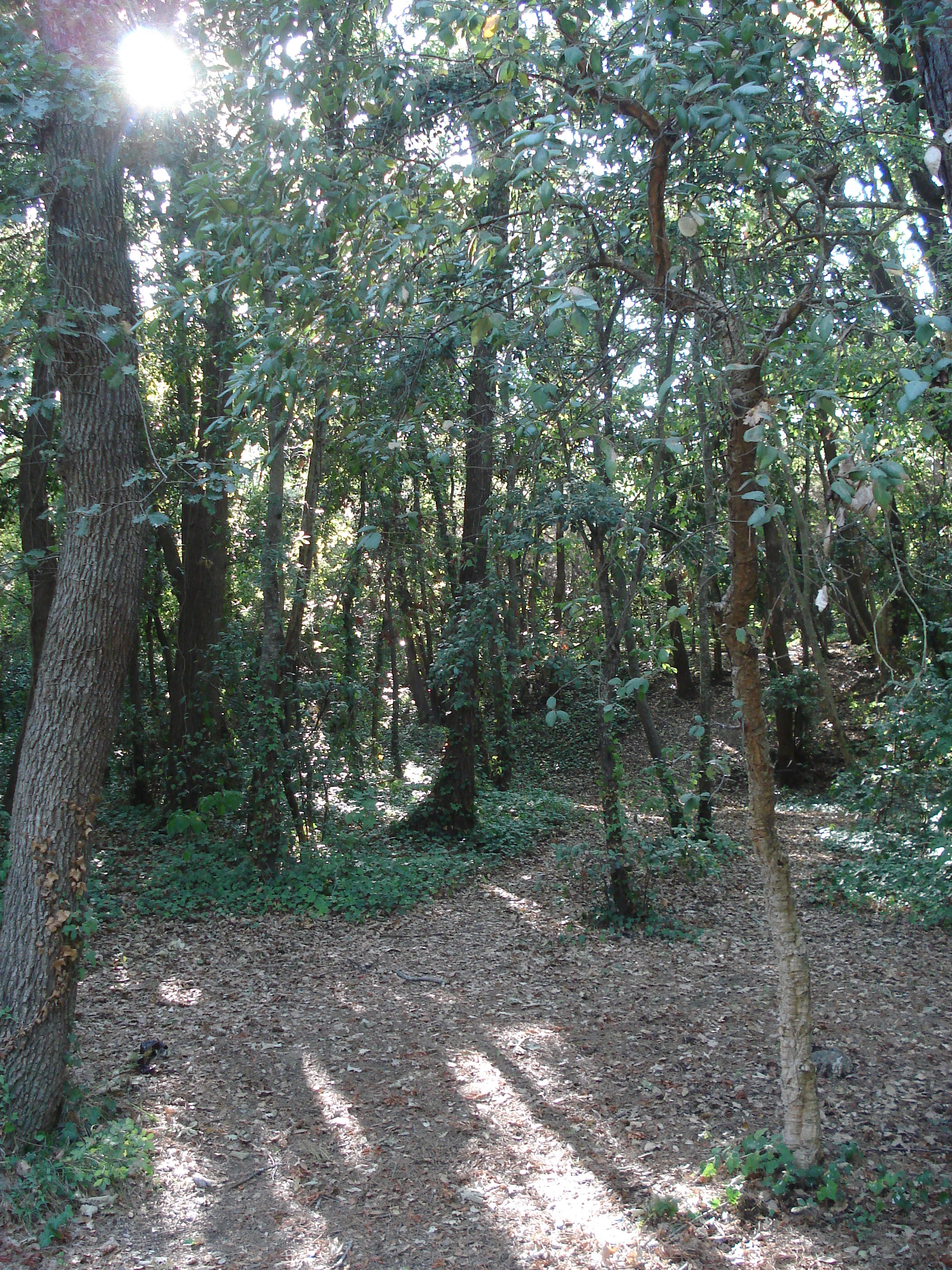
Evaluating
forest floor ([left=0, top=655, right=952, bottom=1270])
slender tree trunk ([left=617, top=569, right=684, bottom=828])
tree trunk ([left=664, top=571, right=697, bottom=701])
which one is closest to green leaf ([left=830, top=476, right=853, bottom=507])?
forest floor ([left=0, top=655, right=952, bottom=1270])

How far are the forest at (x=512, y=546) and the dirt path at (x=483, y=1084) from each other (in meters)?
0.03

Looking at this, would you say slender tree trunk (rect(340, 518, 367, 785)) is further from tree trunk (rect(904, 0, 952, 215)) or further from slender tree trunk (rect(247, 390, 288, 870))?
tree trunk (rect(904, 0, 952, 215))

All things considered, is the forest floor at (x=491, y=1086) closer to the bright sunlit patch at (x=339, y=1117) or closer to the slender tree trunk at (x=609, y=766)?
the bright sunlit patch at (x=339, y=1117)

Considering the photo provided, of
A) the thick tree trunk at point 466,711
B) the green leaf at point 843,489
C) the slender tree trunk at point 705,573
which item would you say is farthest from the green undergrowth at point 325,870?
the green leaf at point 843,489

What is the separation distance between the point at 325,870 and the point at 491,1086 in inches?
163

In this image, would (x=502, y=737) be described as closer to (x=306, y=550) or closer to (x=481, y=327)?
(x=306, y=550)

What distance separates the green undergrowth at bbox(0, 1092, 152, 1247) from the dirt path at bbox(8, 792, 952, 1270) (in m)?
0.14

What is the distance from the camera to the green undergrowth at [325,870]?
8234mm

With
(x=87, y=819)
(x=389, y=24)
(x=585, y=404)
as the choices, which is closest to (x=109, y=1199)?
(x=87, y=819)

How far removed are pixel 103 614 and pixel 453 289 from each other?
7.94ft

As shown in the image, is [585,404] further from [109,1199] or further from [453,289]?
[109,1199]

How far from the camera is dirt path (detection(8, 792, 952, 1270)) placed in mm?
3676

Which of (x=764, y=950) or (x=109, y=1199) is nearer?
(x=109, y=1199)

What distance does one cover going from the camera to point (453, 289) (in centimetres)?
381
